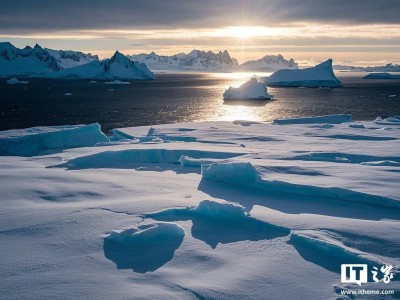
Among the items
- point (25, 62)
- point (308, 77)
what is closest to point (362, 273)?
point (308, 77)

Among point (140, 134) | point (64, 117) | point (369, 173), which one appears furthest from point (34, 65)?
point (369, 173)

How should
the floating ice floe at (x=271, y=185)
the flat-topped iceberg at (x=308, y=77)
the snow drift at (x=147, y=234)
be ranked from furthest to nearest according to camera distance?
the flat-topped iceberg at (x=308, y=77)
the floating ice floe at (x=271, y=185)
the snow drift at (x=147, y=234)

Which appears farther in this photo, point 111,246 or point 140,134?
point 140,134

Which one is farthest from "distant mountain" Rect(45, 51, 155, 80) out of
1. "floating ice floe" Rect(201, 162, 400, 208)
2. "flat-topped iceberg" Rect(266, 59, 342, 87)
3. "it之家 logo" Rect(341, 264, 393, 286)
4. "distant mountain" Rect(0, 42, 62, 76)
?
"it之家 logo" Rect(341, 264, 393, 286)

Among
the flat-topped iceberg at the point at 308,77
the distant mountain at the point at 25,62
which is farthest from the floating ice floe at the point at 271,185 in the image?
the distant mountain at the point at 25,62

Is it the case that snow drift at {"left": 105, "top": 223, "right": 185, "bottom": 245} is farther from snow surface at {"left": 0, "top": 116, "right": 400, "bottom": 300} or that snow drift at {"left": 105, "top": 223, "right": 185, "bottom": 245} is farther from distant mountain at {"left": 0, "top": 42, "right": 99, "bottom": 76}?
distant mountain at {"left": 0, "top": 42, "right": 99, "bottom": 76}

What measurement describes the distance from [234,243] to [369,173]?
4543mm

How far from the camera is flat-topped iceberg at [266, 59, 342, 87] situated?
234 ft

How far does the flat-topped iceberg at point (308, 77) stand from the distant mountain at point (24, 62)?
104214mm

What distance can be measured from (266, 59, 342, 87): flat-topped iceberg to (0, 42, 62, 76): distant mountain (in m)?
104

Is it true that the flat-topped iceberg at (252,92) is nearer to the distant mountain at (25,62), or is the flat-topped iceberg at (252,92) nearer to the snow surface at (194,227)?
the snow surface at (194,227)

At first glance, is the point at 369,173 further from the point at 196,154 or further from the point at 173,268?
the point at 173,268

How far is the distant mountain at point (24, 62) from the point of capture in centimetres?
14700

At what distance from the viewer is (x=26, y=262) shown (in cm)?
435
